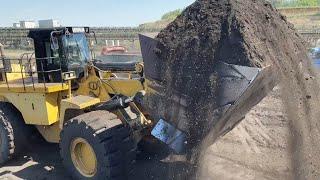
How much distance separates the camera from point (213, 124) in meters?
4.91

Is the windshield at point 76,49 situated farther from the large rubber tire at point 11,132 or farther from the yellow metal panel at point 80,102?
the large rubber tire at point 11,132

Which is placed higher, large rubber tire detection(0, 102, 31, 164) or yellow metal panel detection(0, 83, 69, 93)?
yellow metal panel detection(0, 83, 69, 93)

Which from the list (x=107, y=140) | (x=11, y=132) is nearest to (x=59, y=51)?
(x=11, y=132)

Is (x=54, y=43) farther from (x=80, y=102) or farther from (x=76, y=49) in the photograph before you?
(x=80, y=102)

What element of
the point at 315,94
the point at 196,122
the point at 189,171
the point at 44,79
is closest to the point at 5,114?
the point at 44,79

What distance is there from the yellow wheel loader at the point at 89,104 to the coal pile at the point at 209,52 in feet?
0.44

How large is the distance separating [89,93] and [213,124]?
2741mm

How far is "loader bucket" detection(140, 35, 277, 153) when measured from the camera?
4.62 meters

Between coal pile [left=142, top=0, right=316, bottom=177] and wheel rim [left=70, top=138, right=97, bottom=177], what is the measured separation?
1317 millimetres

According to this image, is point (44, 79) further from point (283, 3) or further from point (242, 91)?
point (283, 3)

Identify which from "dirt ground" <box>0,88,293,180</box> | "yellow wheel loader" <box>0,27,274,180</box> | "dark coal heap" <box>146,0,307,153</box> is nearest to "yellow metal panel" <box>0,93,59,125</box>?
"yellow wheel loader" <box>0,27,274,180</box>

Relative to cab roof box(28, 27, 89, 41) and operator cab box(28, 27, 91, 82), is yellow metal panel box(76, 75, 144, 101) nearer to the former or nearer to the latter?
operator cab box(28, 27, 91, 82)

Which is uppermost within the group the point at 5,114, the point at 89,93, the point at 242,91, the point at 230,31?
the point at 230,31

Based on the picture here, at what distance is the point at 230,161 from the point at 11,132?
3.88m
